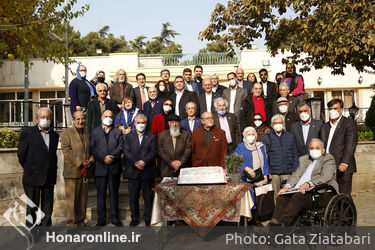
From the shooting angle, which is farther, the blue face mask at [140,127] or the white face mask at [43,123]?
the blue face mask at [140,127]

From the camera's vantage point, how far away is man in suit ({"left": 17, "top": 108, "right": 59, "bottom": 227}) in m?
6.48

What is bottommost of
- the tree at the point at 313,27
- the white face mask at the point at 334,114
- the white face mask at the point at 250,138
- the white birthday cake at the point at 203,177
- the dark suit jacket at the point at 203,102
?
the white birthday cake at the point at 203,177

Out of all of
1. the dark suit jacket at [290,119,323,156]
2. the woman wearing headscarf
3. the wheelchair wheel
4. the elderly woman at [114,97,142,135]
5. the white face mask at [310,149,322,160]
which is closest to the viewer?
the wheelchair wheel

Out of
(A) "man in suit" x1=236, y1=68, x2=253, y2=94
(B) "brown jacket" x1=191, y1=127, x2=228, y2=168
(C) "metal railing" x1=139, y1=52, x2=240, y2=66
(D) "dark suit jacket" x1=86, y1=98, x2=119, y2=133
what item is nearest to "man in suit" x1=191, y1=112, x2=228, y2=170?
(B) "brown jacket" x1=191, y1=127, x2=228, y2=168

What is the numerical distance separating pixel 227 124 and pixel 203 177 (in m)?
2.13

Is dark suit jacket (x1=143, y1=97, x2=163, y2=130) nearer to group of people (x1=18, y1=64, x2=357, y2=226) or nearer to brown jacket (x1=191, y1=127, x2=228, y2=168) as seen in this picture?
group of people (x1=18, y1=64, x2=357, y2=226)

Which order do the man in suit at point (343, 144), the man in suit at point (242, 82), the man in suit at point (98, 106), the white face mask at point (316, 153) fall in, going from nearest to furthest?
1. the white face mask at point (316, 153)
2. the man in suit at point (343, 144)
3. the man in suit at point (98, 106)
4. the man in suit at point (242, 82)

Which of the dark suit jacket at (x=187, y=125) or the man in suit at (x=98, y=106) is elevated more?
→ the man in suit at (x=98, y=106)

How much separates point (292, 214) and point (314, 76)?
1998 centimetres

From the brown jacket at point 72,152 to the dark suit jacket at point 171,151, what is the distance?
141cm

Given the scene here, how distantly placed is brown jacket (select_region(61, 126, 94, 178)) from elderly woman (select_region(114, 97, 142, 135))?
1.26 meters

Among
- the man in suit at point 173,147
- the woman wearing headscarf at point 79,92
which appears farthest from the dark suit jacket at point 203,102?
the woman wearing headscarf at point 79,92

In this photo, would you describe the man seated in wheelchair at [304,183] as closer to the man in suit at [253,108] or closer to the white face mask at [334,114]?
the white face mask at [334,114]

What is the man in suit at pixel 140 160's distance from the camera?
278 inches
